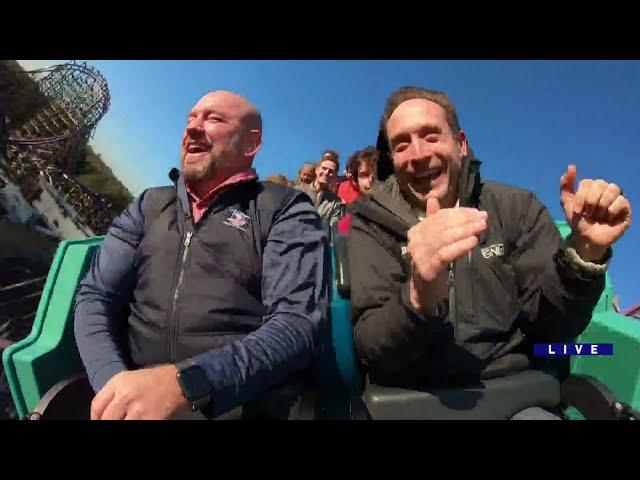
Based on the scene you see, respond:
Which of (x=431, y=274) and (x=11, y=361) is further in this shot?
(x=11, y=361)

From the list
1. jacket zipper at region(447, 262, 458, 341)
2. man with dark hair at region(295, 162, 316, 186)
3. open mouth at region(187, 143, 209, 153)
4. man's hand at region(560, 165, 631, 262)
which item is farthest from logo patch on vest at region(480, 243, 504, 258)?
man with dark hair at region(295, 162, 316, 186)

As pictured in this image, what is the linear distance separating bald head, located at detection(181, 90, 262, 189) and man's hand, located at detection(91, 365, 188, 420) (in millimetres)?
742

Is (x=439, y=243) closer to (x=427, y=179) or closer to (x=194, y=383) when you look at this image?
(x=427, y=179)

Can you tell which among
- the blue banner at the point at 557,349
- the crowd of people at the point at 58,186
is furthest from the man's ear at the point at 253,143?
the crowd of people at the point at 58,186

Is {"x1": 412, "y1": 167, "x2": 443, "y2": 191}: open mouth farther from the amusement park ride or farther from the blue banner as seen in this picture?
the blue banner

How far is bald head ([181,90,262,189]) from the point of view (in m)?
1.38

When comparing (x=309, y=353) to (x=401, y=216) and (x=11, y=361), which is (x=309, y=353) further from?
(x=11, y=361)

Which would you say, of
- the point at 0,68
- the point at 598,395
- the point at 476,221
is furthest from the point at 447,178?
the point at 0,68

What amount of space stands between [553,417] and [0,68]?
85.4 feet

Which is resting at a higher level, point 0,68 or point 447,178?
point 0,68

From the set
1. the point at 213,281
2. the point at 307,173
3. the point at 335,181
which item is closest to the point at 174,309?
the point at 213,281

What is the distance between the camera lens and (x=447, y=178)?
123 centimetres

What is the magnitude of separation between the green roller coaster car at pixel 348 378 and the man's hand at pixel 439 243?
375mm
